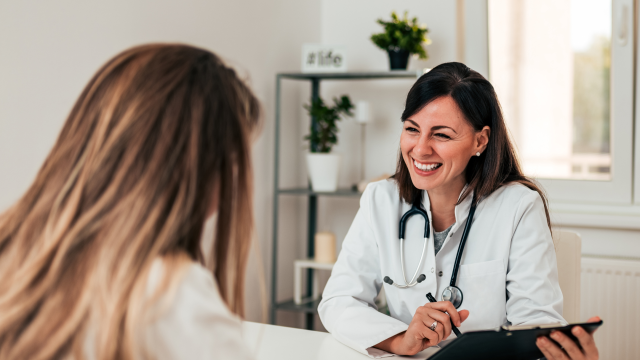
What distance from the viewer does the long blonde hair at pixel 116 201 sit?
0.61 meters

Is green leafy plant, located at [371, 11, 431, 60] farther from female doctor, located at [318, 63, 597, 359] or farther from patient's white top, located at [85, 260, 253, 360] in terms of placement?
patient's white top, located at [85, 260, 253, 360]

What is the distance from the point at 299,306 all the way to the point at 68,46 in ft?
5.13

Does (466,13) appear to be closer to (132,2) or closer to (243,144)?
(132,2)

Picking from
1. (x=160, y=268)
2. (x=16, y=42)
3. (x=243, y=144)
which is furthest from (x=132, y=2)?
(x=160, y=268)

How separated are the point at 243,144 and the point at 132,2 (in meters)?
1.51

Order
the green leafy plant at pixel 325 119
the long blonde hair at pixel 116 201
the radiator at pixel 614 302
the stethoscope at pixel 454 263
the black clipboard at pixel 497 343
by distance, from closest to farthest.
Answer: the long blonde hair at pixel 116 201, the black clipboard at pixel 497 343, the stethoscope at pixel 454 263, the radiator at pixel 614 302, the green leafy plant at pixel 325 119

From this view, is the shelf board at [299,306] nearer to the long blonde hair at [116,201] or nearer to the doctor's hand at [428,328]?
the doctor's hand at [428,328]

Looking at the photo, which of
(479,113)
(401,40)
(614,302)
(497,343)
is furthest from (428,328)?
(401,40)

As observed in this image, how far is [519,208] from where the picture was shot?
1.40m

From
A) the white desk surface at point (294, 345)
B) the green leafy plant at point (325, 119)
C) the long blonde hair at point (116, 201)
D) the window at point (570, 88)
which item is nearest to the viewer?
the long blonde hair at point (116, 201)

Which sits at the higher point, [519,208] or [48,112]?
[48,112]

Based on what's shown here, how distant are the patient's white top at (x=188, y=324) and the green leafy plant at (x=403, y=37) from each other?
84.8 inches

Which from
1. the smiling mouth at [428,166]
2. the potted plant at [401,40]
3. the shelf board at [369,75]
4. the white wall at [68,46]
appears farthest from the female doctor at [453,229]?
the potted plant at [401,40]

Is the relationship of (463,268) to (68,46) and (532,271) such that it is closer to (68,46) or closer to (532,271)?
(532,271)
